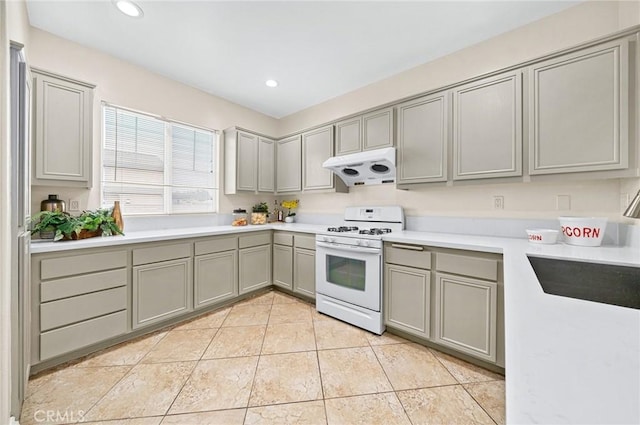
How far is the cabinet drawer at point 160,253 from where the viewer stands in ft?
7.48

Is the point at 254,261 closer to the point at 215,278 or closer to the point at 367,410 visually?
the point at 215,278

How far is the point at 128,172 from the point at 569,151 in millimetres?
4047

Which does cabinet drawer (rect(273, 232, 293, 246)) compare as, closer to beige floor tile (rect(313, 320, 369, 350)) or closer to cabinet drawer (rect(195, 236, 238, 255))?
cabinet drawer (rect(195, 236, 238, 255))

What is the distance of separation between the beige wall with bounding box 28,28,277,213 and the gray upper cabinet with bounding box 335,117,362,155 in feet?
5.46

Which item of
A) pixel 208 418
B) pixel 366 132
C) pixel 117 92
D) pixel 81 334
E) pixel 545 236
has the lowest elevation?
pixel 208 418

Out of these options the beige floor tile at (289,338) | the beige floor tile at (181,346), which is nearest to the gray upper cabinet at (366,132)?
the beige floor tile at (289,338)

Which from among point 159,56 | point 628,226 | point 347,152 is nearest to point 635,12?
point 628,226

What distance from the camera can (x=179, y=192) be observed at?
10.8ft

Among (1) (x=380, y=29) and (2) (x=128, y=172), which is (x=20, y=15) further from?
(1) (x=380, y=29)

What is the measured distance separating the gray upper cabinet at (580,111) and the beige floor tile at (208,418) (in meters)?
2.64

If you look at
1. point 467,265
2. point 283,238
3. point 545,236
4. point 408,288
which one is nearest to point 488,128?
point 545,236

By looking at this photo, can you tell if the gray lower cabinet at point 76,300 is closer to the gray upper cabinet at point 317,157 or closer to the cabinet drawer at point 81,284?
the cabinet drawer at point 81,284

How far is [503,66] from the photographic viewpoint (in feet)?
7.73

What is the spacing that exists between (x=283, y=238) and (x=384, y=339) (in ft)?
5.66
